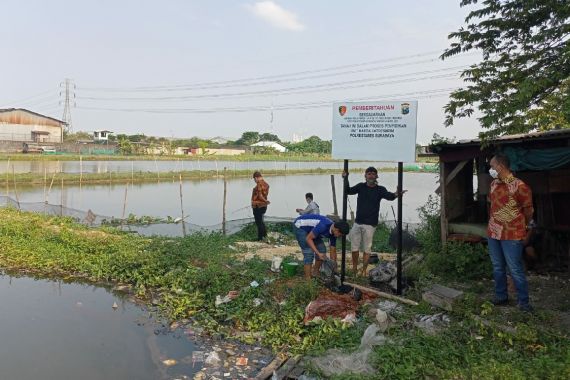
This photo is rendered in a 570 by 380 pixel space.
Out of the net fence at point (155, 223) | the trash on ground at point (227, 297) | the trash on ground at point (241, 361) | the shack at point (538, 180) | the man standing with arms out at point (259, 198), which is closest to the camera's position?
the trash on ground at point (241, 361)

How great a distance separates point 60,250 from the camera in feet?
32.3

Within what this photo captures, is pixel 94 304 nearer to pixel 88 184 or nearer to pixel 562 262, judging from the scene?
pixel 562 262

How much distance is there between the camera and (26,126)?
51.0m

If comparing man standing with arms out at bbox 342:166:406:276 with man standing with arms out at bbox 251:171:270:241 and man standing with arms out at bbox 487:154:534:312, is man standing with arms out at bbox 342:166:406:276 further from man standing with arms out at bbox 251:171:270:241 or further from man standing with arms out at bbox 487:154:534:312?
man standing with arms out at bbox 251:171:270:241

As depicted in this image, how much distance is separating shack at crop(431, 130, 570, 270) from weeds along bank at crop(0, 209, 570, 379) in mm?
1367

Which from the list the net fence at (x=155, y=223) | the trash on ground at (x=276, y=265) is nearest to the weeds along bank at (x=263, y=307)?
the trash on ground at (x=276, y=265)

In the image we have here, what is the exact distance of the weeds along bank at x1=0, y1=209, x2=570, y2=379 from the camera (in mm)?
4090

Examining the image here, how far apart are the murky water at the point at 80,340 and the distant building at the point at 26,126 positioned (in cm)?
4995

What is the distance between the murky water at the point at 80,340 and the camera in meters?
5.13

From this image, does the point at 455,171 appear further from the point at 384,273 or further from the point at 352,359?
the point at 352,359

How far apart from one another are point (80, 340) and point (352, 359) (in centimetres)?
375

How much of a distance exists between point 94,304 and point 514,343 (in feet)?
20.4

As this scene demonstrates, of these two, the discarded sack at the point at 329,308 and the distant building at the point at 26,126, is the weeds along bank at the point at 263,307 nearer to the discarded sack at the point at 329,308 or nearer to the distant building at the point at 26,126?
the discarded sack at the point at 329,308

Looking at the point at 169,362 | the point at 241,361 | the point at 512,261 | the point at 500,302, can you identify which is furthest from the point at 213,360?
the point at 512,261
